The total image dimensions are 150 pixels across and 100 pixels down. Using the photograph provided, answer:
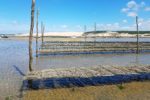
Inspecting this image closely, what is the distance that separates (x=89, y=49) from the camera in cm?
4575

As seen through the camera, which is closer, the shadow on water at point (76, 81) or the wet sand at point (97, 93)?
the wet sand at point (97, 93)

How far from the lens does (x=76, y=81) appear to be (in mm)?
17266

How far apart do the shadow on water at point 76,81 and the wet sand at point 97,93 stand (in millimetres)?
1111

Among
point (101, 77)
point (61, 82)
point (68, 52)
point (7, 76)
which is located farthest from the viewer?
point (68, 52)

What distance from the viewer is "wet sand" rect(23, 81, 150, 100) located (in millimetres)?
13078

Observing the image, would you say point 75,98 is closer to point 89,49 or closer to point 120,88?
point 120,88

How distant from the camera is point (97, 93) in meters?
13.8

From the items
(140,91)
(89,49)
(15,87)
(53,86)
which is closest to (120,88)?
(140,91)

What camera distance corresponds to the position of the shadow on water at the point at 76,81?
16078mm

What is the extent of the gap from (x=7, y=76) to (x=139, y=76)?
10251mm

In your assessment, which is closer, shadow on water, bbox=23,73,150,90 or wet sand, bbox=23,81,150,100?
wet sand, bbox=23,81,150,100

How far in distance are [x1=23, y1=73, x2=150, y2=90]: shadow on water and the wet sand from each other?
111 centimetres

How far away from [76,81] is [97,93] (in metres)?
3.61

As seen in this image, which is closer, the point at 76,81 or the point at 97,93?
the point at 97,93
